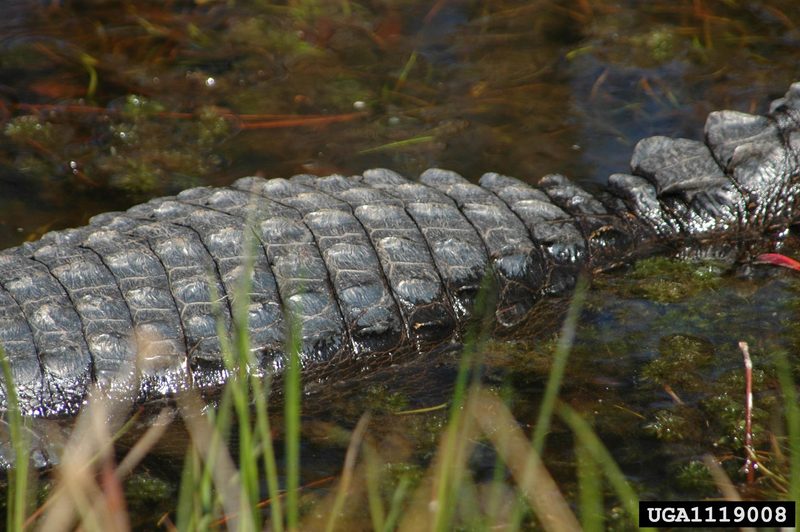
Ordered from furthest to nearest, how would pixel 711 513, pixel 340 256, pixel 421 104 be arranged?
pixel 421 104, pixel 340 256, pixel 711 513

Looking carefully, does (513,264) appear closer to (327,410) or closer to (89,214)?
(327,410)

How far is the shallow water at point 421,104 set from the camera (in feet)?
10.8

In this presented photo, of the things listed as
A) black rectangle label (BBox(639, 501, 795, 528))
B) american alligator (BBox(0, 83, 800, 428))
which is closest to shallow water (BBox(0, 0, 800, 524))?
american alligator (BBox(0, 83, 800, 428))

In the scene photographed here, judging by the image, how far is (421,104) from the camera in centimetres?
481

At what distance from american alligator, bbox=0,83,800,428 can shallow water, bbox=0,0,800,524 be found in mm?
202

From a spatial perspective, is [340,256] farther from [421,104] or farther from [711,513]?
[421,104]

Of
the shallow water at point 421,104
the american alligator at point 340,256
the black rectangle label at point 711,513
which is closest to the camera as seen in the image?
the black rectangle label at point 711,513

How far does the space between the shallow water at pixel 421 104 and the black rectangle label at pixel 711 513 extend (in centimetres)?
60

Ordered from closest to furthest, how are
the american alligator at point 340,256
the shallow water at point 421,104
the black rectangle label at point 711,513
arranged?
the black rectangle label at point 711,513, the american alligator at point 340,256, the shallow water at point 421,104

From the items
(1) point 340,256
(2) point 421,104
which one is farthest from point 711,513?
(2) point 421,104

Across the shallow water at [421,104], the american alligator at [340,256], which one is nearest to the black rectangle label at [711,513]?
the shallow water at [421,104]

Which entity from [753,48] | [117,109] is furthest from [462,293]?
[753,48]

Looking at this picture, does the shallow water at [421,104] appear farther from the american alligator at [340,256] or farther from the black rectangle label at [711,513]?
the black rectangle label at [711,513]

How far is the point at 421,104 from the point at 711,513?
2879 mm
